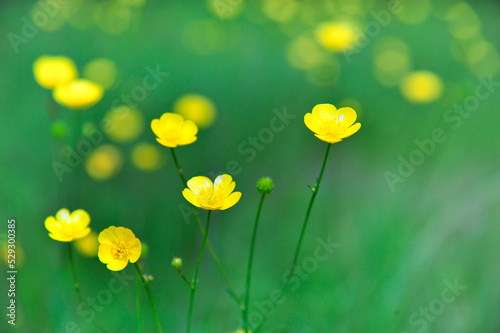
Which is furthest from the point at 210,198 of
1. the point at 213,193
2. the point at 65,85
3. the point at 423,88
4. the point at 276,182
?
the point at 423,88

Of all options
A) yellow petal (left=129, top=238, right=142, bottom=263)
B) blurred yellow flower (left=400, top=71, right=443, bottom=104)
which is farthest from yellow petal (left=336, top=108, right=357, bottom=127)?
blurred yellow flower (left=400, top=71, right=443, bottom=104)

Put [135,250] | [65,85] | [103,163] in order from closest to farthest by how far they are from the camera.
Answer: [135,250], [65,85], [103,163]

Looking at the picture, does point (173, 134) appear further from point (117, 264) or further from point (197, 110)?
point (197, 110)

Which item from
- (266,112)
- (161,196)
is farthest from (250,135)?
(161,196)

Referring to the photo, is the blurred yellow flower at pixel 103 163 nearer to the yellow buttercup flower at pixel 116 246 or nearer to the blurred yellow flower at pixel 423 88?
the yellow buttercup flower at pixel 116 246

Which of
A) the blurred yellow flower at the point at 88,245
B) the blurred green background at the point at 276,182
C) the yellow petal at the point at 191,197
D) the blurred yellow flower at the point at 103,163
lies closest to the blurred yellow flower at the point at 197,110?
the blurred green background at the point at 276,182

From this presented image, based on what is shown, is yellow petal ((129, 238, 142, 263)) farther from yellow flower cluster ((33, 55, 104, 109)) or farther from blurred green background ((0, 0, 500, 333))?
yellow flower cluster ((33, 55, 104, 109))

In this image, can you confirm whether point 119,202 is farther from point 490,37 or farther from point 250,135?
point 490,37

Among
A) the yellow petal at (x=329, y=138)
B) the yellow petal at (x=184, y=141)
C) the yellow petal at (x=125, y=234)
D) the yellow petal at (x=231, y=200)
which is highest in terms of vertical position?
the yellow petal at (x=329, y=138)
